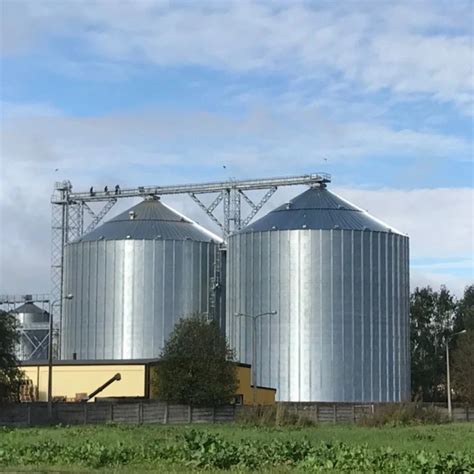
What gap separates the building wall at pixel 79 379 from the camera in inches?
3391

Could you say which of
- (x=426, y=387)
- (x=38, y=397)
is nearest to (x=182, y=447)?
(x=38, y=397)

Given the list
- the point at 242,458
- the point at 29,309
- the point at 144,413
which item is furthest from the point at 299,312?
the point at 242,458

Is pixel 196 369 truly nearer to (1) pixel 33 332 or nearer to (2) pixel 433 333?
(1) pixel 33 332

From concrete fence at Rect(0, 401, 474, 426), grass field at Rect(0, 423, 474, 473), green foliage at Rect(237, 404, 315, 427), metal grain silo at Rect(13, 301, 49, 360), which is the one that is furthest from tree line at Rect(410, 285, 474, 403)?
grass field at Rect(0, 423, 474, 473)

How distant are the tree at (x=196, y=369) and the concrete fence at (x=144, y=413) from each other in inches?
244

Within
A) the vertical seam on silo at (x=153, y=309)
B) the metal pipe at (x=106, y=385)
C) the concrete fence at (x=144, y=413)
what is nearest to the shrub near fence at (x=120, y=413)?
the concrete fence at (x=144, y=413)

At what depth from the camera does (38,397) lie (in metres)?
88.8

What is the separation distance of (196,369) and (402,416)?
63.2 feet

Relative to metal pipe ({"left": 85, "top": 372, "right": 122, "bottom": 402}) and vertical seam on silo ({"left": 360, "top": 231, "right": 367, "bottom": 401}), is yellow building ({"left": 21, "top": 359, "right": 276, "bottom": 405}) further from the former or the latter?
vertical seam on silo ({"left": 360, "top": 231, "right": 367, "bottom": 401})

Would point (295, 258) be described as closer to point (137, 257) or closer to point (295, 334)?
point (295, 334)

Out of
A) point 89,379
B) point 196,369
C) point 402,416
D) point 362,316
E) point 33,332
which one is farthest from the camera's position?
point 33,332

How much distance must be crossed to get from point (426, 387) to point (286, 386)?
44457 millimetres

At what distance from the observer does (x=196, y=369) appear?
3083 inches

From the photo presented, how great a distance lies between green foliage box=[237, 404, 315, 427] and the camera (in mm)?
60156
